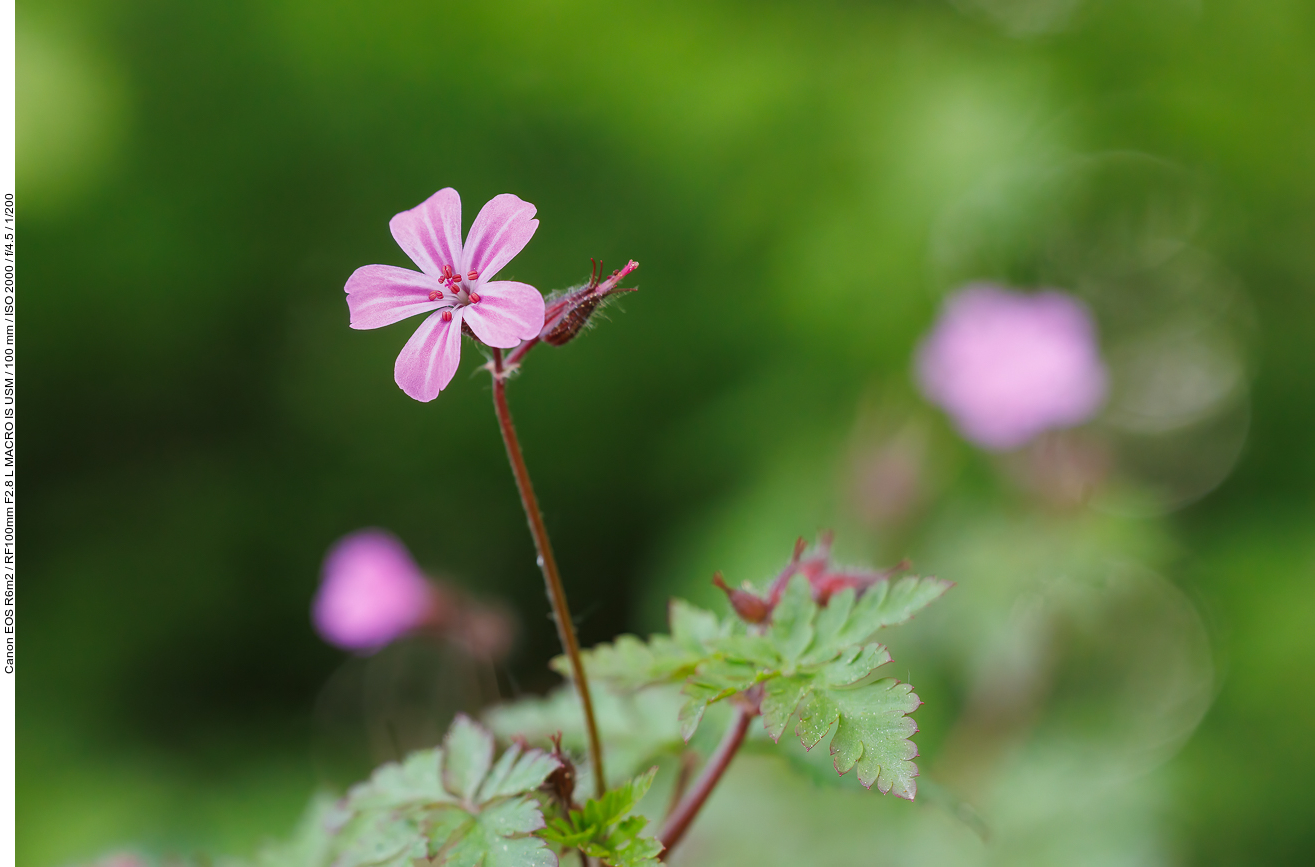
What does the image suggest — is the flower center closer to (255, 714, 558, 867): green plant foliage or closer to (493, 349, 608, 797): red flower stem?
(493, 349, 608, 797): red flower stem

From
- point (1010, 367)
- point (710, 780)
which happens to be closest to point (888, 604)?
point (710, 780)

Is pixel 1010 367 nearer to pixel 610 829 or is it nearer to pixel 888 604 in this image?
pixel 888 604

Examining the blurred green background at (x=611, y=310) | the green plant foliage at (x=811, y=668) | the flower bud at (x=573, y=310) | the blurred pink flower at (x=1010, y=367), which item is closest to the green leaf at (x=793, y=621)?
the green plant foliage at (x=811, y=668)

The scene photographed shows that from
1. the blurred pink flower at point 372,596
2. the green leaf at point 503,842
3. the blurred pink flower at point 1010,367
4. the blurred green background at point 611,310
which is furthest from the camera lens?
the blurred green background at point 611,310

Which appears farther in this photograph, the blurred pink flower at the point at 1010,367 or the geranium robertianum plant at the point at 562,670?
the blurred pink flower at the point at 1010,367

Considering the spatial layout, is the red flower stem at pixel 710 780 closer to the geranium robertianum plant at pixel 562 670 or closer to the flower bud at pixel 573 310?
the geranium robertianum plant at pixel 562 670

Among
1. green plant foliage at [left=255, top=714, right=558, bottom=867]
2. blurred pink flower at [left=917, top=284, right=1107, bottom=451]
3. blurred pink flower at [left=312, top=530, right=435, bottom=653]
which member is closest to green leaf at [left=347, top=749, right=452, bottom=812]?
green plant foliage at [left=255, top=714, right=558, bottom=867]

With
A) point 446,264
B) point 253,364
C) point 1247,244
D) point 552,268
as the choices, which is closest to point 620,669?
point 446,264

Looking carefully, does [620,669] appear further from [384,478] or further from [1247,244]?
[1247,244]
